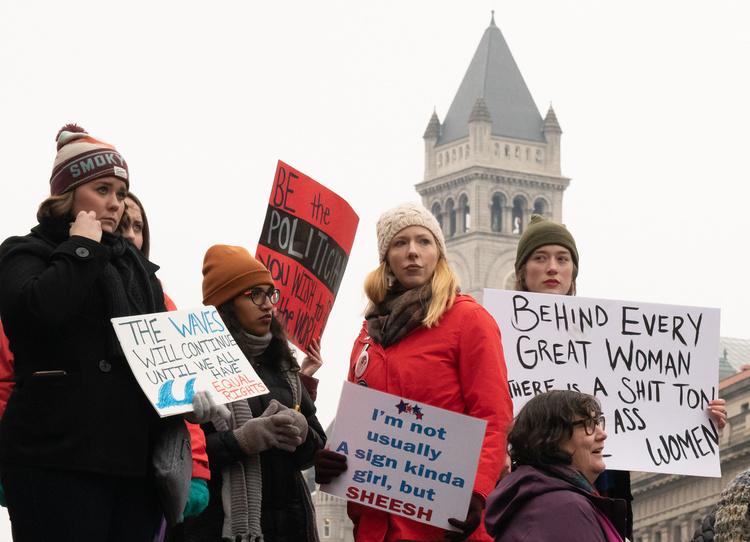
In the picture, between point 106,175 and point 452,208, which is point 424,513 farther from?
point 452,208

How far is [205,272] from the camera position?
264 inches

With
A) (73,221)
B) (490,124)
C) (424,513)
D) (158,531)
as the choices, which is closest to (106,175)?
(73,221)

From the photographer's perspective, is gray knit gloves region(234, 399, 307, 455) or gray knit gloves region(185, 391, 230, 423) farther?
gray knit gloves region(234, 399, 307, 455)

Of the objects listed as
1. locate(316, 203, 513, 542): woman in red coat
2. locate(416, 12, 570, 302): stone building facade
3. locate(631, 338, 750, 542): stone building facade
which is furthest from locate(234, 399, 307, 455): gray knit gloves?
locate(416, 12, 570, 302): stone building facade

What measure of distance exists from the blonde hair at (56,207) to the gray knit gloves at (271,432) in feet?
3.80

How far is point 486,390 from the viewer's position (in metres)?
6.07

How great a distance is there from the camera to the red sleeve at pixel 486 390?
6.05 meters

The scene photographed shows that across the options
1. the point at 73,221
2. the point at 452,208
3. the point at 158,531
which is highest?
the point at 452,208

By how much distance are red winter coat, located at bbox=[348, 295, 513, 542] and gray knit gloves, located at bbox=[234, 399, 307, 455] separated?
264 millimetres

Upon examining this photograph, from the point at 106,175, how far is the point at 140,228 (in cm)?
114

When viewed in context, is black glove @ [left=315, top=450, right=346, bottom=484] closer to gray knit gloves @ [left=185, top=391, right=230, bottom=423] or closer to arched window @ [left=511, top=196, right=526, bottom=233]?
gray knit gloves @ [left=185, top=391, right=230, bottom=423]

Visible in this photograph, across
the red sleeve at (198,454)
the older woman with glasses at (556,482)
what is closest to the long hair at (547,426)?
the older woman with glasses at (556,482)

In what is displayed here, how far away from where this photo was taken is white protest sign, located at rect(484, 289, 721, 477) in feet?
23.3

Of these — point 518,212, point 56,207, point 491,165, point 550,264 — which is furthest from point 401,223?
point 518,212
